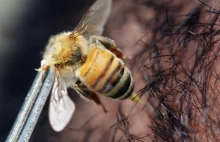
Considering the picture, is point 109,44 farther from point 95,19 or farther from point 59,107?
point 59,107

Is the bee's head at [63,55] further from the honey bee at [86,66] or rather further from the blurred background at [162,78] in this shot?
the blurred background at [162,78]

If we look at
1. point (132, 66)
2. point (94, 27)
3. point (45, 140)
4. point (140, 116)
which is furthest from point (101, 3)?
point (45, 140)

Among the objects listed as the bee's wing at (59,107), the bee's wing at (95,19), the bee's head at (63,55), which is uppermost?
the bee's wing at (95,19)

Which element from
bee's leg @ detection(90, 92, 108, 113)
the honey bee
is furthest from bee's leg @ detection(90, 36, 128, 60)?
bee's leg @ detection(90, 92, 108, 113)

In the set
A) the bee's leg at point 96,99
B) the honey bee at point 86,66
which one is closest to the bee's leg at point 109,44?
the honey bee at point 86,66

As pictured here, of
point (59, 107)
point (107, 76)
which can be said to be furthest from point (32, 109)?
point (107, 76)

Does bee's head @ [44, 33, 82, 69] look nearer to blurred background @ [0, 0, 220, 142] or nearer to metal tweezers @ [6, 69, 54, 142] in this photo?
metal tweezers @ [6, 69, 54, 142]
